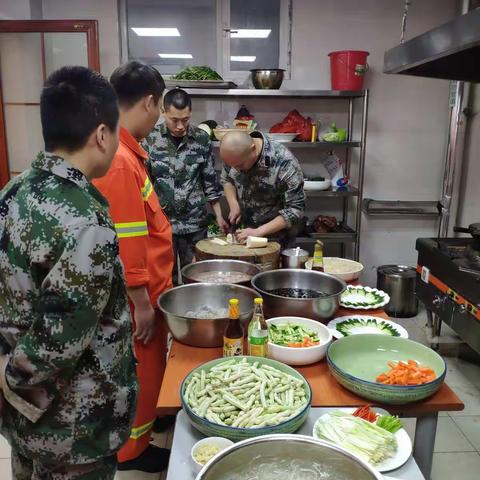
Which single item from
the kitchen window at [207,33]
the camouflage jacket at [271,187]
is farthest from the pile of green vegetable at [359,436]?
the kitchen window at [207,33]

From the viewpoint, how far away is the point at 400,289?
393 cm

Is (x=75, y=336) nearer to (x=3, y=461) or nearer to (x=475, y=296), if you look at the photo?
(x=3, y=461)

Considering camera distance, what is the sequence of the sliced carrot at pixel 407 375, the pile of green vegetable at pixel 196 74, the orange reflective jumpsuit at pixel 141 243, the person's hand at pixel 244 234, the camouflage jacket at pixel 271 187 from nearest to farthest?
the sliced carrot at pixel 407 375
the orange reflective jumpsuit at pixel 141 243
the person's hand at pixel 244 234
the camouflage jacket at pixel 271 187
the pile of green vegetable at pixel 196 74

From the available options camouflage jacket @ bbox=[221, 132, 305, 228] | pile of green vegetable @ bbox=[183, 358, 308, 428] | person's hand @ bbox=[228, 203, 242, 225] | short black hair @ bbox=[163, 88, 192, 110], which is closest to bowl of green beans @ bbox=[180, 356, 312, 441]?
pile of green vegetable @ bbox=[183, 358, 308, 428]

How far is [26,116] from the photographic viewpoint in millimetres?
4086

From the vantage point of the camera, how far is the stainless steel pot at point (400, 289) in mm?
3906

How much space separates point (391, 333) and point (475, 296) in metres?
1.04

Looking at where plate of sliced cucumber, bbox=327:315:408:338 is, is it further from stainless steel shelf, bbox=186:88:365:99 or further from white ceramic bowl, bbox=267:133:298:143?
stainless steel shelf, bbox=186:88:365:99

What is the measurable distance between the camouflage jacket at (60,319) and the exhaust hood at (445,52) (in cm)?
115

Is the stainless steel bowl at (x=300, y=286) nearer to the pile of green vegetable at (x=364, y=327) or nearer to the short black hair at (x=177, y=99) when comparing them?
the pile of green vegetable at (x=364, y=327)

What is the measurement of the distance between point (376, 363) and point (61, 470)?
3.14ft

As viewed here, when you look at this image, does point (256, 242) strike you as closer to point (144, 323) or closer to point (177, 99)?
point (144, 323)

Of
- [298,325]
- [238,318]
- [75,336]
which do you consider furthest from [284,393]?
[75,336]

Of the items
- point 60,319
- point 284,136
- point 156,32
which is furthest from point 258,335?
point 156,32
